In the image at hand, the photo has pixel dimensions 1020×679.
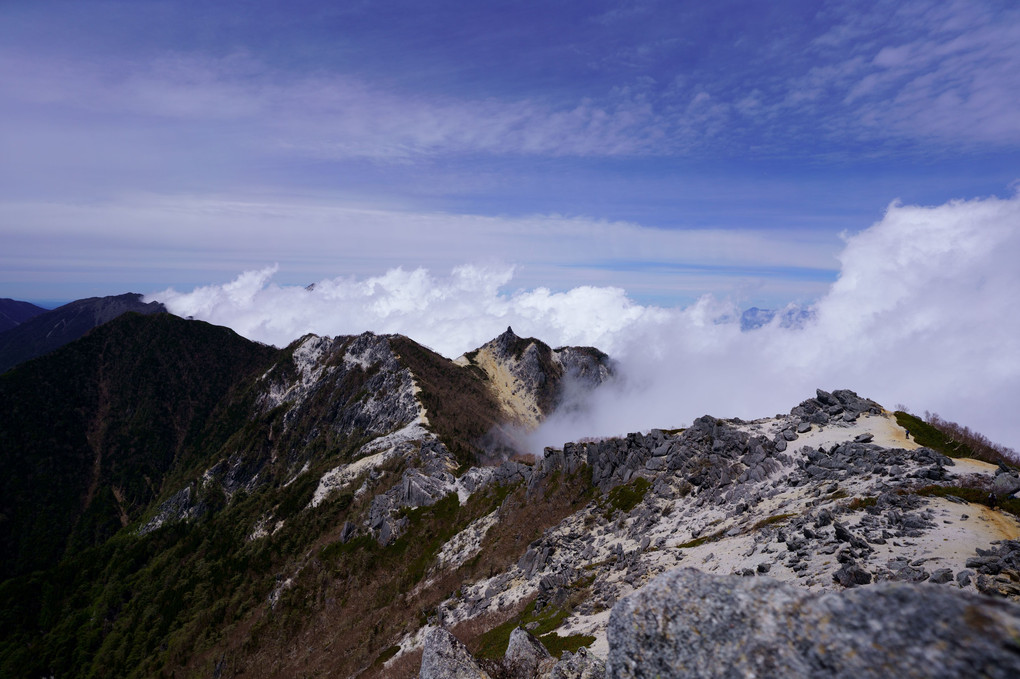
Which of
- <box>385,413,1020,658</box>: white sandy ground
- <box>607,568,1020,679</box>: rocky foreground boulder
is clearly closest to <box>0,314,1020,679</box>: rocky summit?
<box>607,568,1020,679</box>: rocky foreground boulder

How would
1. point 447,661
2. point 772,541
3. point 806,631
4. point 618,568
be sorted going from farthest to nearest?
point 618,568 → point 772,541 → point 447,661 → point 806,631

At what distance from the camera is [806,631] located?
837 cm

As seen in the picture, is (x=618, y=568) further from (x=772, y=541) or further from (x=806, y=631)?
(x=806, y=631)

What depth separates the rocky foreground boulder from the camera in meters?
6.58

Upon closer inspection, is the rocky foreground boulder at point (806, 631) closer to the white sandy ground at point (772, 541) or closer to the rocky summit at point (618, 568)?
the rocky summit at point (618, 568)

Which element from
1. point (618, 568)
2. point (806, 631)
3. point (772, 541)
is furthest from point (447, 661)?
point (618, 568)

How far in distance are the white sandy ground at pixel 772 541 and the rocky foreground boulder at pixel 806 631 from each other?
60.9 ft

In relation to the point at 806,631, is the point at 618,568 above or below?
below

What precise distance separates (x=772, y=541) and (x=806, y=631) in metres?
31.9

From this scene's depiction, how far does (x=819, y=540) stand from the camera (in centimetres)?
3141

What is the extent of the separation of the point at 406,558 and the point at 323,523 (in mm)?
46693

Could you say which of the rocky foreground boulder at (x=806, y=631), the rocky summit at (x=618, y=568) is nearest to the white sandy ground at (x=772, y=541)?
the rocky summit at (x=618, y=568)

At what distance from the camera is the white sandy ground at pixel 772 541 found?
88.7ft

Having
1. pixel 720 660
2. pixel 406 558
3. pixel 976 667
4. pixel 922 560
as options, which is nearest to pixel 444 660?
pixel 720 660
